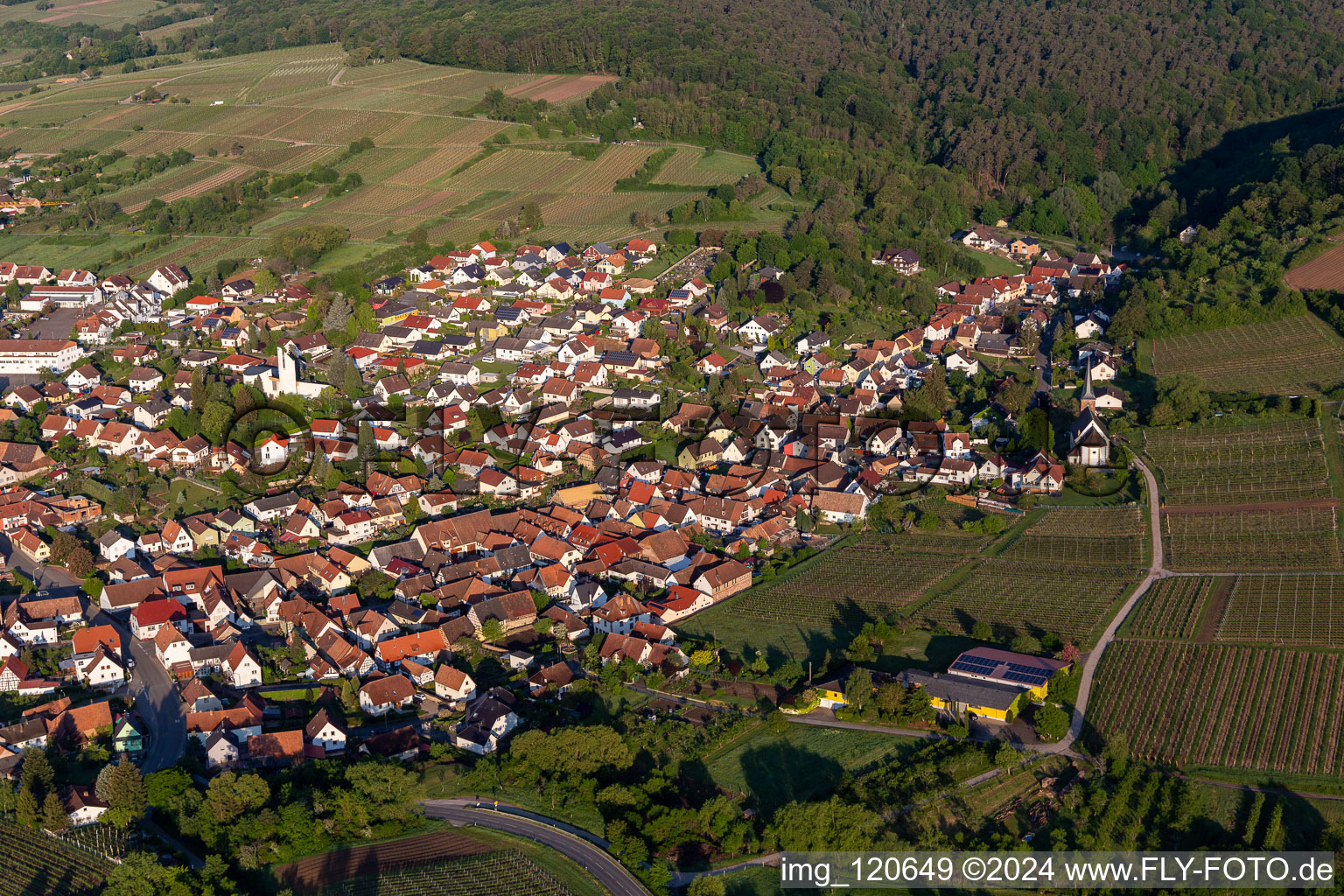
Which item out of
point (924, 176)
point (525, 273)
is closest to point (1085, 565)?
point (525, 273)

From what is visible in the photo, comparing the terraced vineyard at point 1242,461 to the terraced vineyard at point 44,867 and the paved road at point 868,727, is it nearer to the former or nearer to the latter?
the paved road at point 868,727

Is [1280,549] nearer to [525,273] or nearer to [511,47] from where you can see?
[525,273]

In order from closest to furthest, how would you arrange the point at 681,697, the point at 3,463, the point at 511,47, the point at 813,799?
the point at 813,799, the point at 681,697, the point at 3,463, the point at 511,47

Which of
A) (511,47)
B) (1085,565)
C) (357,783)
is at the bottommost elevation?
(1085,565)

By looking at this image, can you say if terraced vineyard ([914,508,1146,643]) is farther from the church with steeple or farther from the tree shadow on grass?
the tree shadow on grass

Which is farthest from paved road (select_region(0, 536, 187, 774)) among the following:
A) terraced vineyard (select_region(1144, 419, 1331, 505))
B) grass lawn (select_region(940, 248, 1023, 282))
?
grass lawn (select_region(940, 248, 1023, 282))

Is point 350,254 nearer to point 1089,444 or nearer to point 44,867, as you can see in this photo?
point 1089,444
